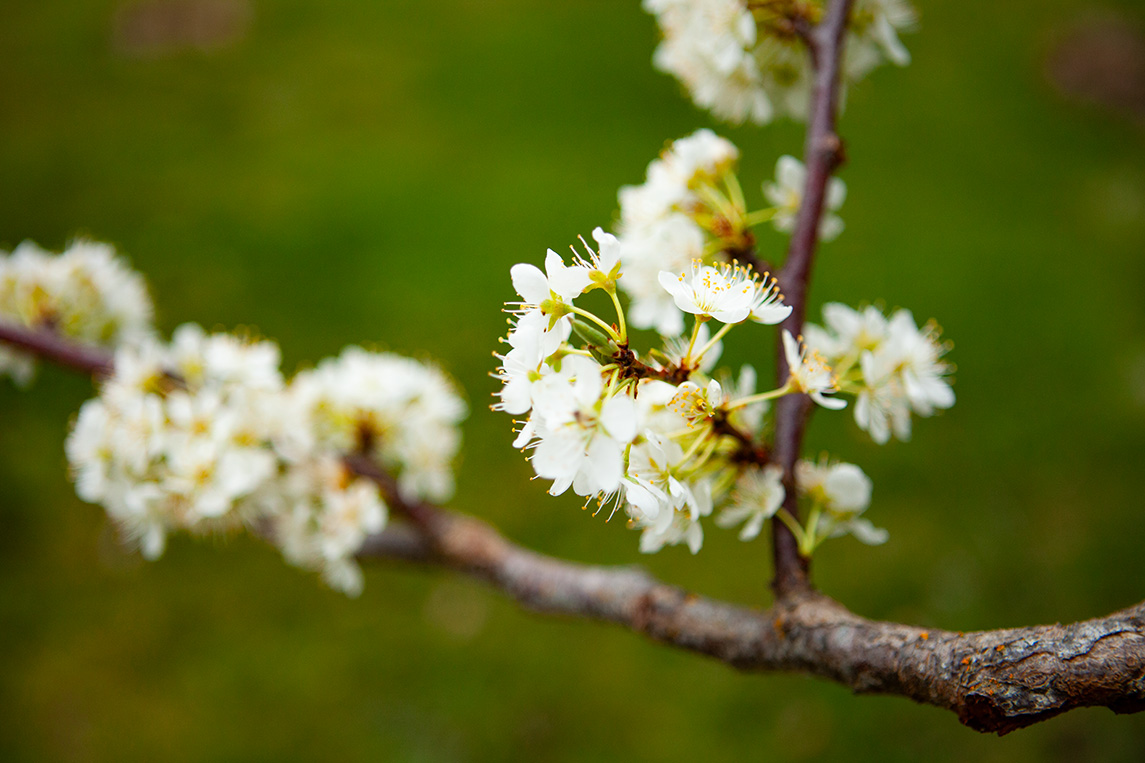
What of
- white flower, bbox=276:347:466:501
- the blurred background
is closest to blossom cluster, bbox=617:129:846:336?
white flower, bbox=276:347:466:501

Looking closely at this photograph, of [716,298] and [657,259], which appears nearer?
[716,298]

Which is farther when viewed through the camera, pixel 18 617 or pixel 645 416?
pixel 18 617

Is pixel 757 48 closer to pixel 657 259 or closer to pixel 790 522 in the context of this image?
pixel 657 259

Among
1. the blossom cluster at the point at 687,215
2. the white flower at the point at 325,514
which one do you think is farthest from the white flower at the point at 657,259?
the white flower at the point at 325,514

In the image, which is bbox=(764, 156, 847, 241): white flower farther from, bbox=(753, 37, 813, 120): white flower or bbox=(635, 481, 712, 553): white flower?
bbox=(635, 481, 712, 553): white flower

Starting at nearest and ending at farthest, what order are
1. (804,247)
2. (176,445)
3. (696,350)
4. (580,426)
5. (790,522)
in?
(580,426), (696,350), (790,522), (804,247), (176,445)

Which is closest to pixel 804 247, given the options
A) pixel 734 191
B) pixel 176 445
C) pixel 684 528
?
pixel 734 191

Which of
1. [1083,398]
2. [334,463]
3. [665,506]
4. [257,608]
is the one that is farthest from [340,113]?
[665,506]

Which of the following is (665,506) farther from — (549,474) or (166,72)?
(166,72)
